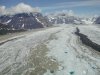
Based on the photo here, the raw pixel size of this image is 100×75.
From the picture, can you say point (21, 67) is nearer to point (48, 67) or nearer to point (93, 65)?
point (48, 67)

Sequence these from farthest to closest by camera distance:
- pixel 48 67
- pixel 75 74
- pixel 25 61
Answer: pixel 25 61 → pixel 48 67 → pixel 75 74

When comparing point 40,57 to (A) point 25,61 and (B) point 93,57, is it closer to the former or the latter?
(A) point 25,61

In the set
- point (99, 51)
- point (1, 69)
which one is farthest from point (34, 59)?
point (99, 51)

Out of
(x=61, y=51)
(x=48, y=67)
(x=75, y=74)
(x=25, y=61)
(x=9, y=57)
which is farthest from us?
(x=61, y=51)

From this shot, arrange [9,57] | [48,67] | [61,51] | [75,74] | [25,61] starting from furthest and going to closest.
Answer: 1. [61,51]
2. [9,57]
3. [25,61]
4. [48,67]
5. [75,74]

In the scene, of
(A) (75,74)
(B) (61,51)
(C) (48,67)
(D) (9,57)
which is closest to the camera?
(A) (75,74)

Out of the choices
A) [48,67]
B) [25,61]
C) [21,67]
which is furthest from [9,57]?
[48,67]

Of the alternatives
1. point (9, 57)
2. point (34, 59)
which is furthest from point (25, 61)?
point (9, 57)

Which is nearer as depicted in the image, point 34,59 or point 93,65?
point 93,65

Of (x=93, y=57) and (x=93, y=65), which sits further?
(x=93, y=57)
